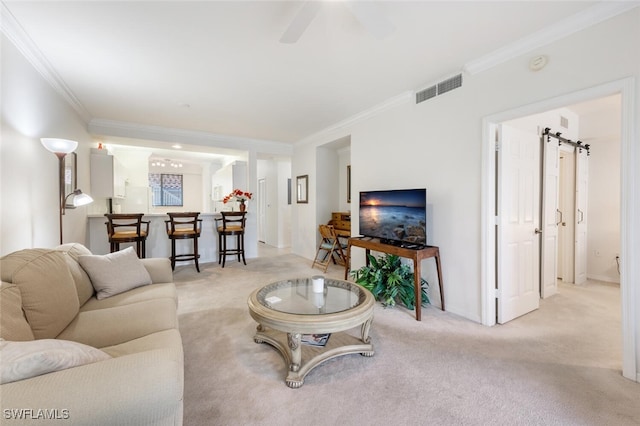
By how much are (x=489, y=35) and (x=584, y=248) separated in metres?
3.84

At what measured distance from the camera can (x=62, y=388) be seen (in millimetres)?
811

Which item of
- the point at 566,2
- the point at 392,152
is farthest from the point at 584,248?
the point at 566,2

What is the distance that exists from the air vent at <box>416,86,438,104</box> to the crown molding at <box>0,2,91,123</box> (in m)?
3.64

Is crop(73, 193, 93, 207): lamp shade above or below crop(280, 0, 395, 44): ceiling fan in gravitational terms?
below

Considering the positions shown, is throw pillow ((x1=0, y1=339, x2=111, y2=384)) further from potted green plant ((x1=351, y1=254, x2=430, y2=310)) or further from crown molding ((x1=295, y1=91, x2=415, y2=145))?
crown molding ((x1=295, y1=91, x2=415, y2=145))

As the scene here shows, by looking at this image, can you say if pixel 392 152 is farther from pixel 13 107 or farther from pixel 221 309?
pixel 13 107

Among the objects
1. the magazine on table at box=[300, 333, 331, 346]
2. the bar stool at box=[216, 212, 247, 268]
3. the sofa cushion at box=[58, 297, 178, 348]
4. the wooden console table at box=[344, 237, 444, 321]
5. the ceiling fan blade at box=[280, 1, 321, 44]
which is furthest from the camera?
the bar stool at box=[216, 212, 247, 268]

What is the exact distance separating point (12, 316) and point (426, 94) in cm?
372

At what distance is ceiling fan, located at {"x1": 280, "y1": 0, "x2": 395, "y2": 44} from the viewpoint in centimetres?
164

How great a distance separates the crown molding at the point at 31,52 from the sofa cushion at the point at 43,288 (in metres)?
1.77

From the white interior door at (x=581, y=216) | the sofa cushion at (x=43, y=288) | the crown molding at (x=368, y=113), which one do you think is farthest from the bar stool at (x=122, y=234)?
the white interior door at (x=581, y=216)

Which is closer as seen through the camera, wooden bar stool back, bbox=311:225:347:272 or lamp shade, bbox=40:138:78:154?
lamp shade, bbox=40:138:78:154

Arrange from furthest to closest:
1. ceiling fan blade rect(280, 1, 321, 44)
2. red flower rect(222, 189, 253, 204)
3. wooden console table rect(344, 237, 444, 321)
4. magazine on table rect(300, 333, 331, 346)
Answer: red flower rect(222, 189, 253, 204), wooden console table rect(344, 237, 444, 321), magazine on table rect(300, 333, 331, 346), ceiling fan blade rect(280, 1, 321, 44)

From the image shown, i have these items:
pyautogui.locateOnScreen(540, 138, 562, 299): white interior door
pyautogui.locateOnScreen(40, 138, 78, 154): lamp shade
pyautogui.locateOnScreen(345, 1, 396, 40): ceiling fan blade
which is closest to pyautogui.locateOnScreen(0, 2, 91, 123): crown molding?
pyautogui.locateOnScreen(40, 138, 78, 154): lamp shade
